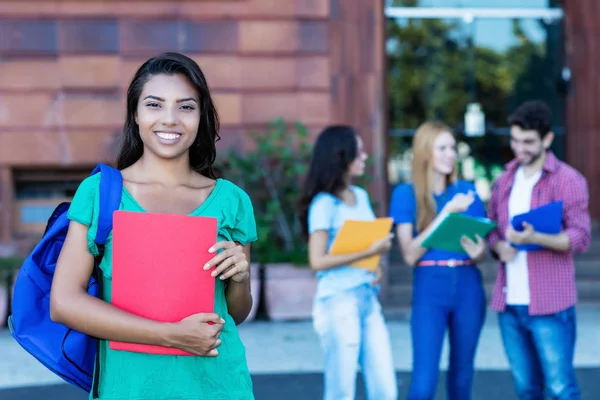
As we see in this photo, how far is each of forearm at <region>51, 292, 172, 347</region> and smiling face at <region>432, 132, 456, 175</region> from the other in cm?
287

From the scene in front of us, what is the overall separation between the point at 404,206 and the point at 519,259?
2.28 feet

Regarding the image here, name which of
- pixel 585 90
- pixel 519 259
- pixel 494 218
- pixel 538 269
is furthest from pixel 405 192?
pixel 585 90

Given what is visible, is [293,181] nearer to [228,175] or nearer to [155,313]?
[228,175]

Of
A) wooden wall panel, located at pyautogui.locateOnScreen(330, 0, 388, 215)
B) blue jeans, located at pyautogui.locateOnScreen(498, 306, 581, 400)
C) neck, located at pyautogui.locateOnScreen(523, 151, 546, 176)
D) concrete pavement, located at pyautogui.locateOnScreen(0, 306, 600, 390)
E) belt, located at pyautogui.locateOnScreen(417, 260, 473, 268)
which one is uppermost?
wooden wall panel, located at pyautogui.locateOnScreen(330, 0, 388, 215)

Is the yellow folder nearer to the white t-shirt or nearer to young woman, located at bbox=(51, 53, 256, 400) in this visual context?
the white t-shirt

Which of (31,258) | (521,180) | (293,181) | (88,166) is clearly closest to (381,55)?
(293,181)

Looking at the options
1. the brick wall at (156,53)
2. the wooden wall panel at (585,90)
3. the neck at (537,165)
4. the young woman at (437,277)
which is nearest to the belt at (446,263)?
the young woman at (437,277)

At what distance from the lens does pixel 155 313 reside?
89.9 inches

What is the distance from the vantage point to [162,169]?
2475 millimetres

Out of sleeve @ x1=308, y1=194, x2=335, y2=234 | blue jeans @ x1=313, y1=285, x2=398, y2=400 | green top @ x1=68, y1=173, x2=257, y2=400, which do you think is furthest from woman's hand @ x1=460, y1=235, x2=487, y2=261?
green top @ x1=68, y1=173, x2=257, y2=400

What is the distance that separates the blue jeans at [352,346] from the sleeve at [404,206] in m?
0.45

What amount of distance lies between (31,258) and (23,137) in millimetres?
8210

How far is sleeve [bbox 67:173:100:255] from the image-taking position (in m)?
2.30

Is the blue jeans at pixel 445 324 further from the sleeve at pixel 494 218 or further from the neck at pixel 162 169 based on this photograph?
the neck at pixel 162 169
